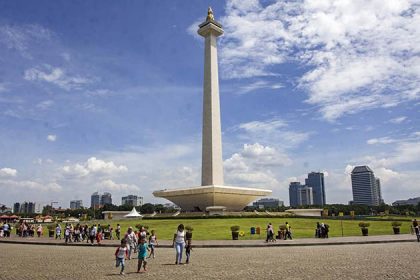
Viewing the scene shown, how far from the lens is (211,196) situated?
51.7m

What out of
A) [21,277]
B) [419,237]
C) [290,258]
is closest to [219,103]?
[419,237]

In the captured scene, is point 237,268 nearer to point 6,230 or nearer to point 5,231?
point 6,230

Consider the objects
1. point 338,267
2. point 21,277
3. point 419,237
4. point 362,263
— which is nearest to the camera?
point 21,277

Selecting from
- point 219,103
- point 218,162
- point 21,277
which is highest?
point 219,103

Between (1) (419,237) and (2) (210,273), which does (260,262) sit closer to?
(2) (210,273)

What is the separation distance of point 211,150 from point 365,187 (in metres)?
139

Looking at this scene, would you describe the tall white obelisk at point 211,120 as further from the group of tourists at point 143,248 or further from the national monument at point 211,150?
the group of tourists at point 143,248

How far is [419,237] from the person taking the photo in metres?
22.8

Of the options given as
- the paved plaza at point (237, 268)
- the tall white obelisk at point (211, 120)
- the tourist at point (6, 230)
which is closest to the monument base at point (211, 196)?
the tall white obelisk at point (211, 120)

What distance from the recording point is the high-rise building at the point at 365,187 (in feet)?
555

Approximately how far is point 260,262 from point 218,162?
132ft

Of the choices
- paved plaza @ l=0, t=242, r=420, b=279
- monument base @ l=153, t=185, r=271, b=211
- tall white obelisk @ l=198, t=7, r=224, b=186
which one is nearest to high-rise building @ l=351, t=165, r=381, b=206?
monument base @ l=153, t=185, r=271, b=211

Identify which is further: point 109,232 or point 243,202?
point 243,202

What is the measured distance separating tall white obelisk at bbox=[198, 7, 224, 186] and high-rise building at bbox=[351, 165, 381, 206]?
134857 mm
